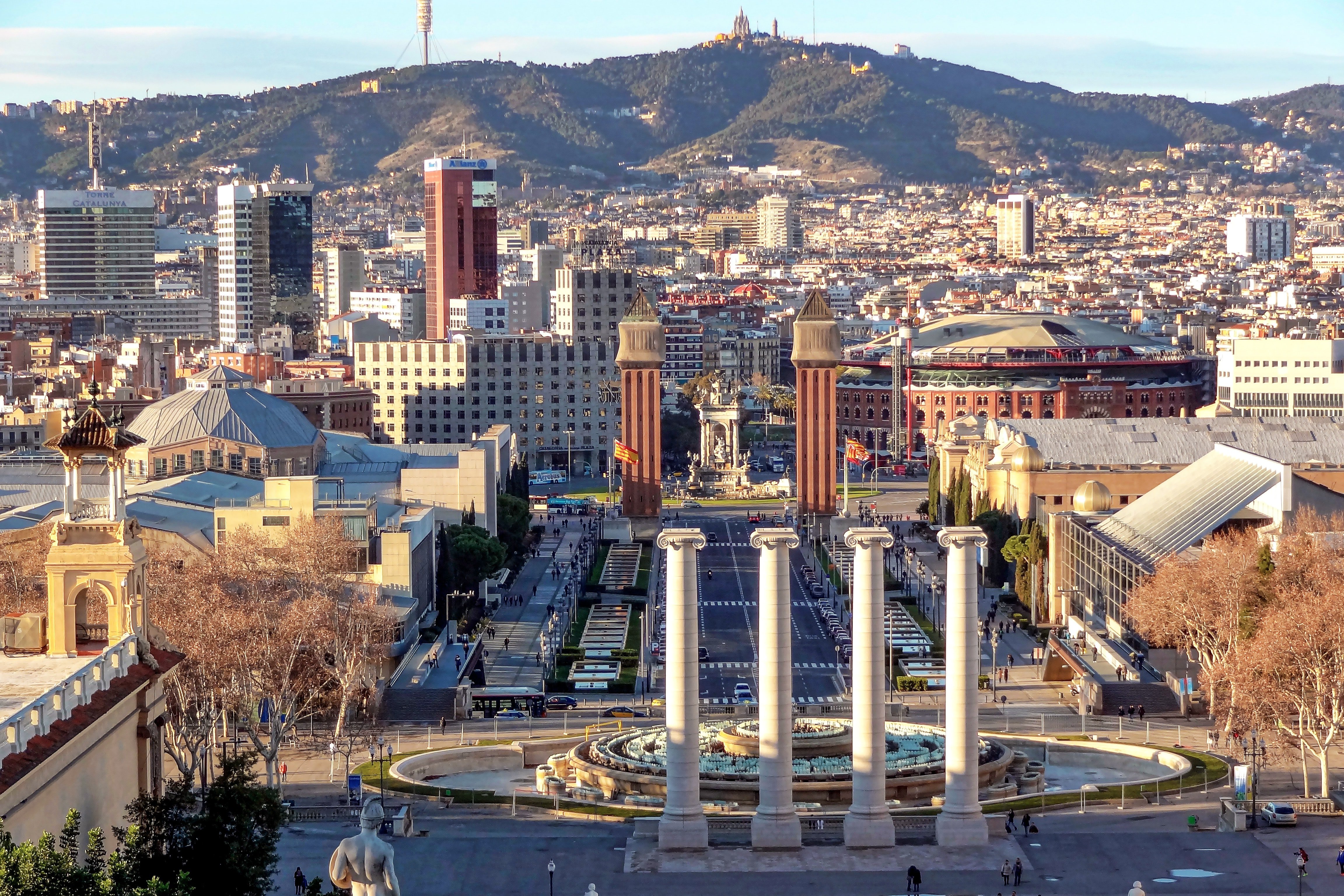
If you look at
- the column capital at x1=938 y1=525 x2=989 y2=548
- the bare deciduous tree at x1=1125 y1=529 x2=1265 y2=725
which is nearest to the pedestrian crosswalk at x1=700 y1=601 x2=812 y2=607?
the bare deciduous tree at x1=1125 y1=529 x2=1265 y2=725

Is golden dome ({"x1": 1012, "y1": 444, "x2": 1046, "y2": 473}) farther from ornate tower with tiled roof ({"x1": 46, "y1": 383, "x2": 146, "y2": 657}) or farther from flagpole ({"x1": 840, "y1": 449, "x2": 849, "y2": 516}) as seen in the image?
ornate tower with tiled roof ({"x1": 46, "y1": 383, "x2": 146, "y2": 657})

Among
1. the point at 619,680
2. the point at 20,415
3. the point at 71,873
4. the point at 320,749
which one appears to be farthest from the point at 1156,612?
the point at 20,415

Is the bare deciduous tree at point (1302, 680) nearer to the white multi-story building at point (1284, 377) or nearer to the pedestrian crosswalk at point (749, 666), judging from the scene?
the pedestrian crosswalk at point (749, 666)

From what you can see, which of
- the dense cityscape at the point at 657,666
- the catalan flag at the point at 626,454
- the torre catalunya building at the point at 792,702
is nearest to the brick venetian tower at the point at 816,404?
the dense cityscape at the point at 657,666

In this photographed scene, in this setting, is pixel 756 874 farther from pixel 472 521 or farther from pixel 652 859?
pixel 472 521

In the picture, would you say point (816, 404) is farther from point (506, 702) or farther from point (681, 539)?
point (681, 539)

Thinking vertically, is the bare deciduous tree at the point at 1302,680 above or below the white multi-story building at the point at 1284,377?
below

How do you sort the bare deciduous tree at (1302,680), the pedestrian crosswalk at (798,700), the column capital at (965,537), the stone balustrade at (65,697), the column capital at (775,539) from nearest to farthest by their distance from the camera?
the stone balustrade at (65,697), the column capital at (965,537), the column capital at (775,539), the bare deciduous tree at (1302,680), the pedestrian crosswalk at (798,700)
